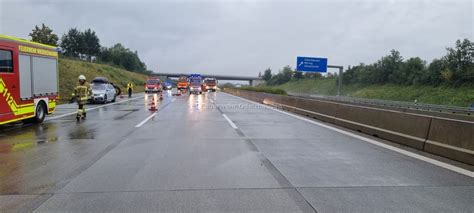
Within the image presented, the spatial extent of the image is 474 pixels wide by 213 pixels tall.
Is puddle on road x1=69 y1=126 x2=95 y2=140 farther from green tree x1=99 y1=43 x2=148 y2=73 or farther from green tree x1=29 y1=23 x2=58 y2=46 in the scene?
green tree x1=99 y1=43 x2=148 y2=73

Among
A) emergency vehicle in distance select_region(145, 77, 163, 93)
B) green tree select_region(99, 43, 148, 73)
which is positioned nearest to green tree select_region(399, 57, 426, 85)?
emergency vehicle in distance select_region(145, 77, 163, 93)

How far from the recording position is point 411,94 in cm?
4941

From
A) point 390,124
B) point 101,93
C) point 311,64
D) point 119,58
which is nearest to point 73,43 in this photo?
point 119,58

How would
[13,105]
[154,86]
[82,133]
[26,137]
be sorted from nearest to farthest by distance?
[26,137]
[82,133]
[13,105]
[154,86]

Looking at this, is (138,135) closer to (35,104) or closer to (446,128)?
(35,104)

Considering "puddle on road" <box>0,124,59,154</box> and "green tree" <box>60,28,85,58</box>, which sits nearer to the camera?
"puddle on road" <box>0,124,59,154</box>

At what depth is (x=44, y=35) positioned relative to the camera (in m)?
63.4

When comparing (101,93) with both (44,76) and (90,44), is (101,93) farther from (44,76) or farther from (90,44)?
(90,44)

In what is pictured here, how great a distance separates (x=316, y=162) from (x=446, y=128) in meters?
3.24

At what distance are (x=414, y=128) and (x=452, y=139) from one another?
1478 millimetres

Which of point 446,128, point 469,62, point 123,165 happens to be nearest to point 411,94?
point 469,62

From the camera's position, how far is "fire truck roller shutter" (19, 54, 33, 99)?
43.9 ft

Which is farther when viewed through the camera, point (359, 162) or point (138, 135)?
point (138, 135)

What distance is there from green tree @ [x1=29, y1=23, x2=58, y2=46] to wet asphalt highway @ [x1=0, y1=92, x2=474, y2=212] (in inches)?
2310
